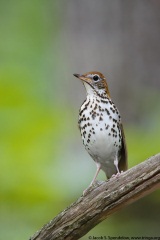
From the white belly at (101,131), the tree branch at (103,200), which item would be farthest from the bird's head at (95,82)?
the tree branch at (103,200)

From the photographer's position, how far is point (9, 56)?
26.5ft

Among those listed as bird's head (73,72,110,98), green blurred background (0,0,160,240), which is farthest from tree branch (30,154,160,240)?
green blurred background (0,0,160,240)

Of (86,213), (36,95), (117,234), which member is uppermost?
(36,95)

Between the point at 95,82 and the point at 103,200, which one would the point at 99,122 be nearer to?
the point at 95,82

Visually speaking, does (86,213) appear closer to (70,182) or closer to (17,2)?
(70,182)

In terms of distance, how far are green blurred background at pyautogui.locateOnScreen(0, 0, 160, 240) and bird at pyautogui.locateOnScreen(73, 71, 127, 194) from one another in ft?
1.78

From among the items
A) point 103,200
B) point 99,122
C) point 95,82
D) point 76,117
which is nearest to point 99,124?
point 99,122

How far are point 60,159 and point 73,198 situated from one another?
1.67ft

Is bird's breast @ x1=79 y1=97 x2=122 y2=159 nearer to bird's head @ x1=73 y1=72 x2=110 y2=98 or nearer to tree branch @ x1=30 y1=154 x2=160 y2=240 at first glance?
bird's head @ x1=73 y1=72 x2=110 y2=98

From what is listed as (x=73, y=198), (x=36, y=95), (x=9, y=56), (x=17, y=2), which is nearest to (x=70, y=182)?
(x=73, y=198)

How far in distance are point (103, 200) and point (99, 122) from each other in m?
0.89

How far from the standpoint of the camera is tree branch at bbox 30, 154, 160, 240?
3.56 metres

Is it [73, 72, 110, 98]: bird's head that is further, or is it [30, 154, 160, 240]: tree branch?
[73, 72, 110, 98]: bird's head

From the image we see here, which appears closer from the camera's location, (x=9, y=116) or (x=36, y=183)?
(x=36, y=183)
